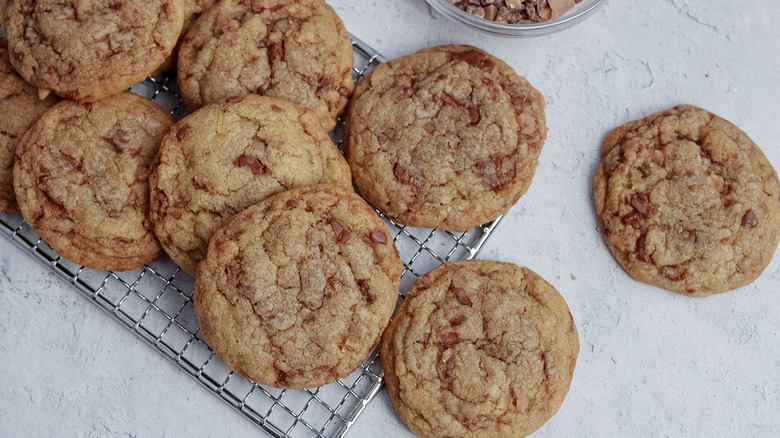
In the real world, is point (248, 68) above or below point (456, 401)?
above

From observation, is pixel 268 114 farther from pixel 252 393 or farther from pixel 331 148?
pixel 252 393

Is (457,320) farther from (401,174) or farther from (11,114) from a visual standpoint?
(11,114)

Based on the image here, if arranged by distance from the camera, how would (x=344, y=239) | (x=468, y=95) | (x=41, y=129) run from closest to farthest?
(x=344, y=239)
(x=41, y=129)
(x=468, y=95)

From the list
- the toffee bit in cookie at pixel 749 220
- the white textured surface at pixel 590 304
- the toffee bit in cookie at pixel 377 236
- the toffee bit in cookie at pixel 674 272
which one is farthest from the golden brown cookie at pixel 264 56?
the toffee bit in cookie at pixel 749 220

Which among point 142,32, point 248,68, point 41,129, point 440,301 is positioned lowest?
point 440,301

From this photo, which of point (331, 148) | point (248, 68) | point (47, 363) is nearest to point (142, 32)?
point (248, 68)

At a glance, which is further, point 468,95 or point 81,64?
point 468,95

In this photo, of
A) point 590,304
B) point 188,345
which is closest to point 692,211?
point 590,304
